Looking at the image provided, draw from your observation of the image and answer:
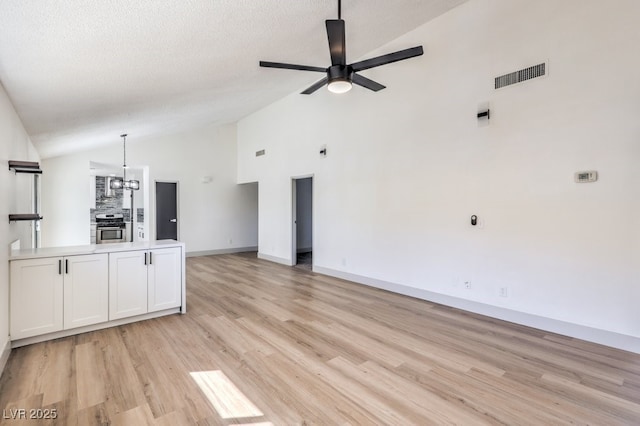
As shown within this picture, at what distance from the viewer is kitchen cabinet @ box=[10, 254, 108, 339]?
2771 millimetres

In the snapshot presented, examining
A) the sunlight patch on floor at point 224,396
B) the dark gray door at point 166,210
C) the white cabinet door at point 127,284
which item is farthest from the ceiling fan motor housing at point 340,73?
the dark gray door at point 166,210

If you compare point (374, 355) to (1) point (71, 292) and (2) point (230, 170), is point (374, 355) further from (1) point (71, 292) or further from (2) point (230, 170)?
(2) point (230, 170)

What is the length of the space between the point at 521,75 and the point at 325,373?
363 cm

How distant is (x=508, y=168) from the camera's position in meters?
3.46

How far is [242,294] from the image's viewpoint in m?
4.61

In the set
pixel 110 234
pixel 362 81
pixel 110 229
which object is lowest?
pixel 110 234

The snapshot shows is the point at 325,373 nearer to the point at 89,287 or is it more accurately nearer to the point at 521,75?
the point at 89,287

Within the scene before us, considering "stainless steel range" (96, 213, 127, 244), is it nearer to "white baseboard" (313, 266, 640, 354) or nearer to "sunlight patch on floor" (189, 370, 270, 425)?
"white baseboard" (313, 266, 640, 354)

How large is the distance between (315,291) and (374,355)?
2.14 m

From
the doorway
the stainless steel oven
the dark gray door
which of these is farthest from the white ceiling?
the stainless steel oven

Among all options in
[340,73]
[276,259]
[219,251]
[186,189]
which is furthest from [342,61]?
[219,251]

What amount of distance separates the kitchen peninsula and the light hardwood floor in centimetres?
14

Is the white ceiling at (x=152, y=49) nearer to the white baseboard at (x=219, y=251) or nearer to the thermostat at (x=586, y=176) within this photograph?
the thermostat at (x=586, y=176)

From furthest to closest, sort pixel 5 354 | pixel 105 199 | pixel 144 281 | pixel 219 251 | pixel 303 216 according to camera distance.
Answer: pixel 105 199, pixel 303 216, pixel 219 251, pixel 144 281, pixel 5 354
